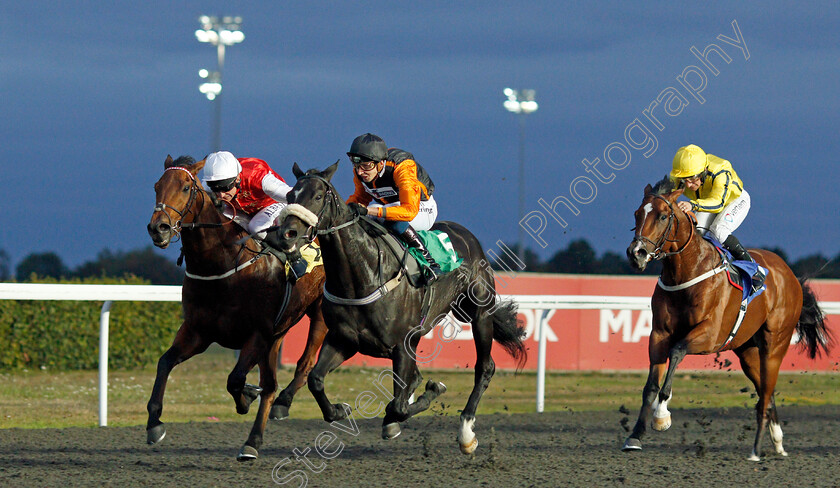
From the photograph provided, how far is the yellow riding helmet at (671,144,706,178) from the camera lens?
5535 millimetres

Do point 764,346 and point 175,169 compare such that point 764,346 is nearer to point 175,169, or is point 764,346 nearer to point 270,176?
point 270,176

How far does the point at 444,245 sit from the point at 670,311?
1382 mm

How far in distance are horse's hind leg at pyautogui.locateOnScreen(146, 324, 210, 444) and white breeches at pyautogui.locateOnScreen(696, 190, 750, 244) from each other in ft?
10.3

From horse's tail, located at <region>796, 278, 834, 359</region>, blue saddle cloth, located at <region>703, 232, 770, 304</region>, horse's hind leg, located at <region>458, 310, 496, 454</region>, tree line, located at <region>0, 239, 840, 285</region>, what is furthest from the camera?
tree line, located at <region>0, 239, 840, 285</region>


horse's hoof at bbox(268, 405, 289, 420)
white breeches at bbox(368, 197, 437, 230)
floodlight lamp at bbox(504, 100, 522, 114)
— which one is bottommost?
horse's hoof at bbox(268, 405, 289, 420)

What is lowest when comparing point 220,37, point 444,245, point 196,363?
point 196,363

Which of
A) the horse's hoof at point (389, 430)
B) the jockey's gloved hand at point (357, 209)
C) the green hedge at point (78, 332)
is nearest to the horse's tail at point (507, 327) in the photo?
the horse's hoof at point (389, 430)


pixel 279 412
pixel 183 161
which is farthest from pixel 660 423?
pixel 183 161

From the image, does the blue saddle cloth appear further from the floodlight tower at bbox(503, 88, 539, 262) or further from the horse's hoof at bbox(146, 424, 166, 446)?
the floodlight tower at bbox(503, 88, 539, 262)

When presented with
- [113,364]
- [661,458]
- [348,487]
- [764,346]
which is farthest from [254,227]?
[113,364]

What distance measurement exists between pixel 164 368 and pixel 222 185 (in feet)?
3.33

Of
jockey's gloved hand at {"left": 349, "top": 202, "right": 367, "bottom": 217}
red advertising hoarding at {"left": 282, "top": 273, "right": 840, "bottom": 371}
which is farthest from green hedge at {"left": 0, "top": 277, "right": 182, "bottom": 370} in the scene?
jockey's gloved hand at {"left": 349, "top": 202, "right": 367, "bottom": 217}

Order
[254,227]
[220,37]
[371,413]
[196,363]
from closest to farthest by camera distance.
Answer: [254,227]
[371,413]
[196,363]
[220,37]

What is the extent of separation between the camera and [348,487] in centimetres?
459
